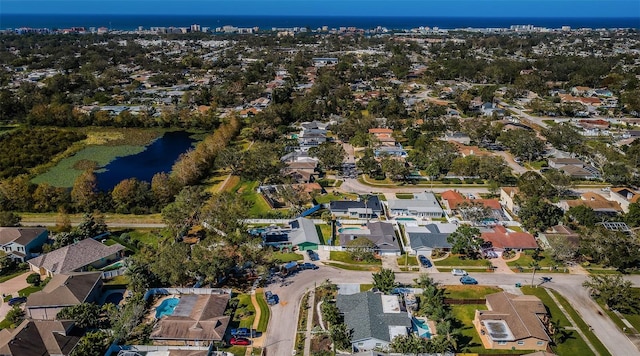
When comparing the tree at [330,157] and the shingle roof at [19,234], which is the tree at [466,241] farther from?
the shingle roof at [19,234]

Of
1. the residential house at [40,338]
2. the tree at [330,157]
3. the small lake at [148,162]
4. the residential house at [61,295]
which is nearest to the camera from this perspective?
the residential house at [40,338]

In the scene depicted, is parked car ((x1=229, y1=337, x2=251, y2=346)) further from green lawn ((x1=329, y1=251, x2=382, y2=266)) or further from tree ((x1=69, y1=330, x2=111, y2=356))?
green lawn ((x1=329, y1=251, x2=382, y2=266))

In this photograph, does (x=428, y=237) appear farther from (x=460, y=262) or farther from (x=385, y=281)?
(x=385, y=281)

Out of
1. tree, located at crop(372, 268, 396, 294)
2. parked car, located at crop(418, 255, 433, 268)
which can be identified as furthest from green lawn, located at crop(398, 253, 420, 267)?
tree, located at crop(372, 268, 396, 294)

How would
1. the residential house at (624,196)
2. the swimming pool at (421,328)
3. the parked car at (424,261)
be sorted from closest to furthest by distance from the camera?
the swimming pool at (421,328), the parked car at (424,261), the residential house at (624,196)

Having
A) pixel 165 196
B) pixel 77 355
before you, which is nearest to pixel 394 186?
pixel 165 196

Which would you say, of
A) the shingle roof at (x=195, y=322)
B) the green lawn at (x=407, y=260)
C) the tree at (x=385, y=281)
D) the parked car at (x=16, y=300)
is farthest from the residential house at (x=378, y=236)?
the parked car at (x=16, y=300)

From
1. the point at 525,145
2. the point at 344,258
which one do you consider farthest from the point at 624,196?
the point at 344,258
